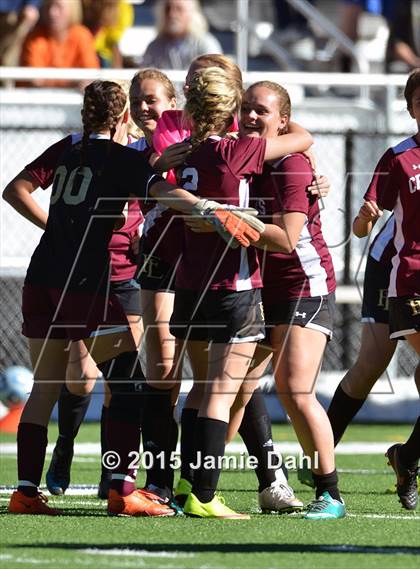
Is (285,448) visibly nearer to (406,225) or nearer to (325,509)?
(325,509)

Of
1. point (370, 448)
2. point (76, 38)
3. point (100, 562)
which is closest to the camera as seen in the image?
point (100, 562)

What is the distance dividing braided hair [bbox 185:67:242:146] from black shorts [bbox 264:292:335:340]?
84 cm

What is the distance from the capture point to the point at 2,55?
13.6m

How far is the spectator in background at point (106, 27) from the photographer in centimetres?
1398

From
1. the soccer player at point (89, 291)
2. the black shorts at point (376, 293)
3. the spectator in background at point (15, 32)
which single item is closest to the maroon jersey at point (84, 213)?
the soccer player at point (89, 291)

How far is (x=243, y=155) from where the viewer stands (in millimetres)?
5973

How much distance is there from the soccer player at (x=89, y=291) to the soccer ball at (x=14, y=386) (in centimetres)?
433

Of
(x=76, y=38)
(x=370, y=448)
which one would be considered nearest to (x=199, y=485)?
(x=370, y=448)

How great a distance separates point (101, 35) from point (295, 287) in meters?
8.28

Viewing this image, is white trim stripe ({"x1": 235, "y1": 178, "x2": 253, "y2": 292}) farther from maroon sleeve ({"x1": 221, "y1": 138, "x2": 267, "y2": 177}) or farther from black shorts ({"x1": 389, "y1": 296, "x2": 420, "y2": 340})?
black shorts ({"x1": 389, "y1": 296, "x2": 420, "y2": 340})

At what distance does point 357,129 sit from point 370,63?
12.9 ft

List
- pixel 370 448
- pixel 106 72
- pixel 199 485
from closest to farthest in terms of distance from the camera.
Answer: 1. pixel 199 485
2. pixel 370 448
3. pixel 106 72

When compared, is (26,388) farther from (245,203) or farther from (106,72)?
(245,203)

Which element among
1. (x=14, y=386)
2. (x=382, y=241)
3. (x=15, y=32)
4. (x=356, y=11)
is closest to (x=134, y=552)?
(x=382, y=241)
